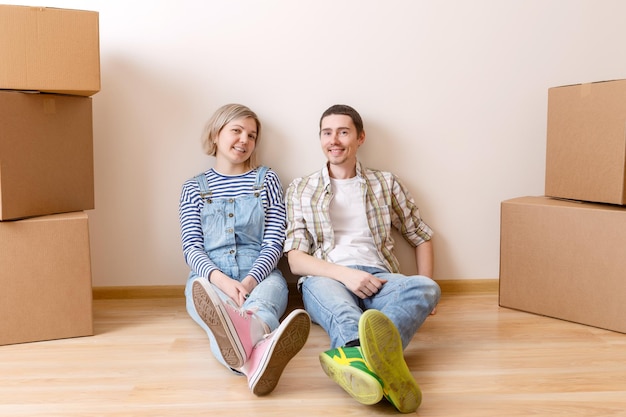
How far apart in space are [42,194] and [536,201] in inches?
54.5

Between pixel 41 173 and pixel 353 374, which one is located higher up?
pixel 41 173

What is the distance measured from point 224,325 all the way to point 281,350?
0.13 metres

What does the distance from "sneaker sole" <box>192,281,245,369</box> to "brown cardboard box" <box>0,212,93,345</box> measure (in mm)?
479

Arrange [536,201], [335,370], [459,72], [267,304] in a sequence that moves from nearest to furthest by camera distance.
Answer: [335,370] < [267,304] < [536,201] < [459,72]

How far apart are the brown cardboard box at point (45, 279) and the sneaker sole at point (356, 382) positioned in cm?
74

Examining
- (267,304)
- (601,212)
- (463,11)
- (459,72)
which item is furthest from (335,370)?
(463,11)

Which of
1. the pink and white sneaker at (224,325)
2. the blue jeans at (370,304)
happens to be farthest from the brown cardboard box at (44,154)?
the blue jeans at (370,304)

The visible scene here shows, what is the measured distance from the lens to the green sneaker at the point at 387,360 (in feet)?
3.69

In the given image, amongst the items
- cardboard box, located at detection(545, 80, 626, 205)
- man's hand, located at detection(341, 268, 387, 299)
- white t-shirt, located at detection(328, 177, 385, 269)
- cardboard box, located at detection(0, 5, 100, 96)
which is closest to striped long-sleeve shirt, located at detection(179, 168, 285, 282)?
white t-shirt, located at detection(328, 177, 385, 269)

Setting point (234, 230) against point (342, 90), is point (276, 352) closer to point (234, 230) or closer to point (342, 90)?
point (234, 230)

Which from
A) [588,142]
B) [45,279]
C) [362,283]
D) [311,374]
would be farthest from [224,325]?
[588,142]

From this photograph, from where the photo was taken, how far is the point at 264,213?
5.99 feet

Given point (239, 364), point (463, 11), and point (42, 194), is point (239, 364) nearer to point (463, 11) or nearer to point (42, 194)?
point (42, 194)

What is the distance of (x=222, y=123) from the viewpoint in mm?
1805
